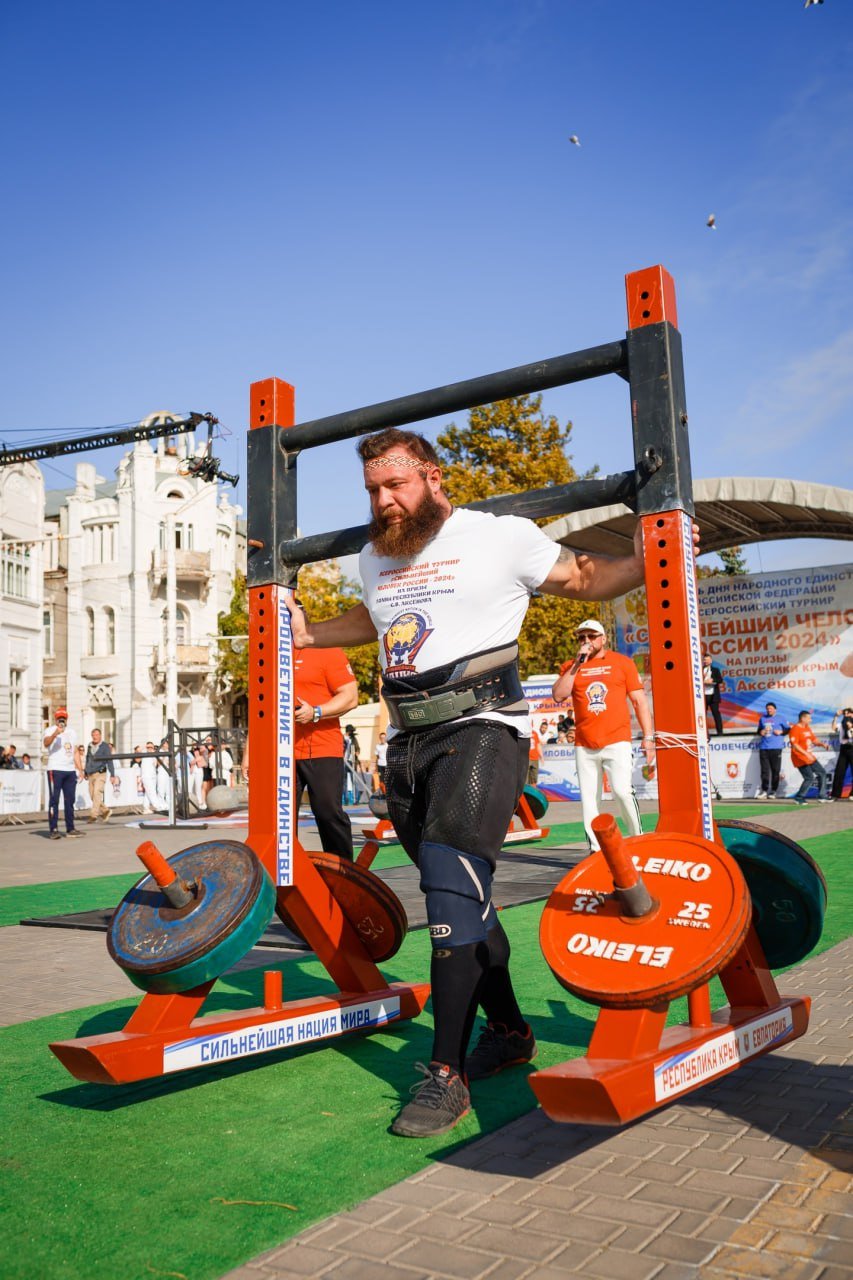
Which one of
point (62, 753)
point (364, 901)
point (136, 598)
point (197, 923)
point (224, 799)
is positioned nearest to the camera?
point (197, 923)

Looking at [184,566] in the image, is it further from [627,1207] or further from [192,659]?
[627,1207]

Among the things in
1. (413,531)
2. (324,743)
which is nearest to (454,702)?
(413,531)

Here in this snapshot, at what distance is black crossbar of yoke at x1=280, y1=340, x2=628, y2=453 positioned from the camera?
10.8 feet

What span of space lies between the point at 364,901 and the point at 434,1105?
1110 mm

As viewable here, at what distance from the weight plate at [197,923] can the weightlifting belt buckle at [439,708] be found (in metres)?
0.67

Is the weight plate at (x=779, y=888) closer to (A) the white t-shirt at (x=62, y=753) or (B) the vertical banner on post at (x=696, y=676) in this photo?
(B) the vertical banner on post at (x=696, y=676)

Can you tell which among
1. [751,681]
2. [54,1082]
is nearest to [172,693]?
[751,681]

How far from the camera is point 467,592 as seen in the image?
11.0ft

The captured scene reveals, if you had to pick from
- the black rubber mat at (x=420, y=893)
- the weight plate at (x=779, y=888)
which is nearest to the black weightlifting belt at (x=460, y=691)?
the weight plate at (x=779, y=888)

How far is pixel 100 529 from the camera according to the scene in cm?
5700

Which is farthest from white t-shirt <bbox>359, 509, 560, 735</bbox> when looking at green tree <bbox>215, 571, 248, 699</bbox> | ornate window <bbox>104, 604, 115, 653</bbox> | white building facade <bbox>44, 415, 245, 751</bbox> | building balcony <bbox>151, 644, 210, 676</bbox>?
ornate window <bbox>104, 604, 115, 653</bbox>

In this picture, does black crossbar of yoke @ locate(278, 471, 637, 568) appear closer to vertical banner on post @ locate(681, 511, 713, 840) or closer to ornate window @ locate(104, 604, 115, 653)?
vertical banner on post @ locate(681, 511, 713, 840)

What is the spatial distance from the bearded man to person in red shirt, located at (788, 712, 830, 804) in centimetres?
1659

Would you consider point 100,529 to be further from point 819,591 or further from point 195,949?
point 195,949
